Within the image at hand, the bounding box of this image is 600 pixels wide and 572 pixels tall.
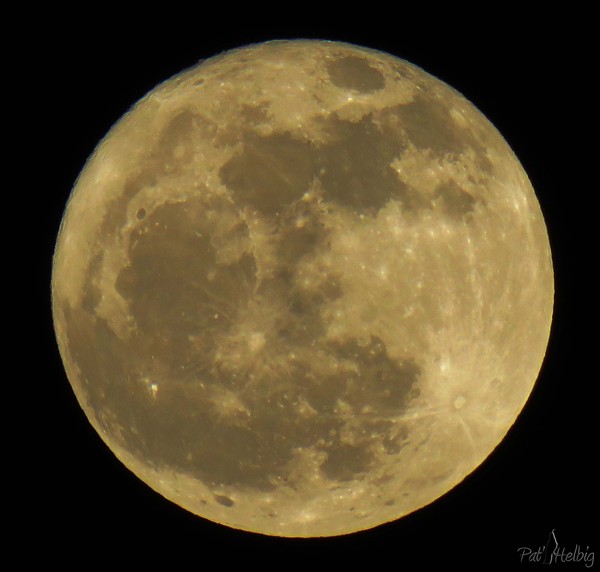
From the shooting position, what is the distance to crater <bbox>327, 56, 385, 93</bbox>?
617cm

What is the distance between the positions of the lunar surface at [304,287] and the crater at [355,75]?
0.02 m

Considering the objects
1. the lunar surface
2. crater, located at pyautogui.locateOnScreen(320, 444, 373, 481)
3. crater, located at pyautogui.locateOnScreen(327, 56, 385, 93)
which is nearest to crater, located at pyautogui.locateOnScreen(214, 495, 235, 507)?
the lunar surface

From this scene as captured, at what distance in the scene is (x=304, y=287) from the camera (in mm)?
5574

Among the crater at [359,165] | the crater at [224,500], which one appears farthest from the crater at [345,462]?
the crater at [359,165]

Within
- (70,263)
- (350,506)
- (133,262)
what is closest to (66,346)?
(70,263)

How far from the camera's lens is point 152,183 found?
6027 mm

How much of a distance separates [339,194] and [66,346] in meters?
2.85

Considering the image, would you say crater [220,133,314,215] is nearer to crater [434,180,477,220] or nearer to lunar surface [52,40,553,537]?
lunar surface [52,40,553,537]

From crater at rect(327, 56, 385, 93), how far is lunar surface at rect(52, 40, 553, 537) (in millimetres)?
20

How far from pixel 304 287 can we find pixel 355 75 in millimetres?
1844

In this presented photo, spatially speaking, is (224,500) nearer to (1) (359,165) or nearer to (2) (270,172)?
(2) (270,172)

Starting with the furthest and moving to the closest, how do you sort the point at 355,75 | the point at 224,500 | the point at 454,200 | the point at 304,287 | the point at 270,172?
the point at 224,500 < the point at 355,75 < the point at 454,200 < the point at 270,172 < the point at 304,287

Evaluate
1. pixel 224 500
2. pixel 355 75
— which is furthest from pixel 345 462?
pixel 355 75

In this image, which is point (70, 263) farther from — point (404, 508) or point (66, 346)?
point (404, 508)
